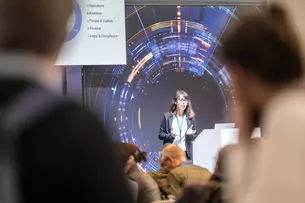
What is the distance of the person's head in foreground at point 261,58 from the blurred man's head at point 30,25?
556 millimetres

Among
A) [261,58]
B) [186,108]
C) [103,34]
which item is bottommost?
[186,108]

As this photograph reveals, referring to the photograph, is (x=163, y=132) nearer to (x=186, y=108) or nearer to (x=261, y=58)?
(x=186, y=108)

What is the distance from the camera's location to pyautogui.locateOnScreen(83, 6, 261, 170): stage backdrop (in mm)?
4051

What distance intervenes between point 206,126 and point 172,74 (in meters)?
0.51

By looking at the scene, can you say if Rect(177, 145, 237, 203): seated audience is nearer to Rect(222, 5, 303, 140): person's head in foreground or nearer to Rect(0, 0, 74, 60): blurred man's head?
Rect(222, 5, 303, 140): person's head in foreground

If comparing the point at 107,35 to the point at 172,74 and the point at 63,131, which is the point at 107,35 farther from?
the point at 63,131

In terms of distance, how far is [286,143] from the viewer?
A: 3.39ft

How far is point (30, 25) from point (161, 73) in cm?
335

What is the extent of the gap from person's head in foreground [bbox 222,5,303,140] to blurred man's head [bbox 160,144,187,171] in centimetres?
241

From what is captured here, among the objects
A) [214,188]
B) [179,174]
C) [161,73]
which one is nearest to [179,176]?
[179,174]

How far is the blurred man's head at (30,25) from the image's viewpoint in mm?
757

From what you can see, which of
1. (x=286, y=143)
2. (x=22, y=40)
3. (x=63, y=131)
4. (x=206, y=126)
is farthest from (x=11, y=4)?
(x=206, y=126)

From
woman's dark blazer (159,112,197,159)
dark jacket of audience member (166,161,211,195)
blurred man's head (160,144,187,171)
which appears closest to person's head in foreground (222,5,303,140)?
dark jacket of audience member (166,161,211,195)

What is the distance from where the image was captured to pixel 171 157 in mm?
3729
